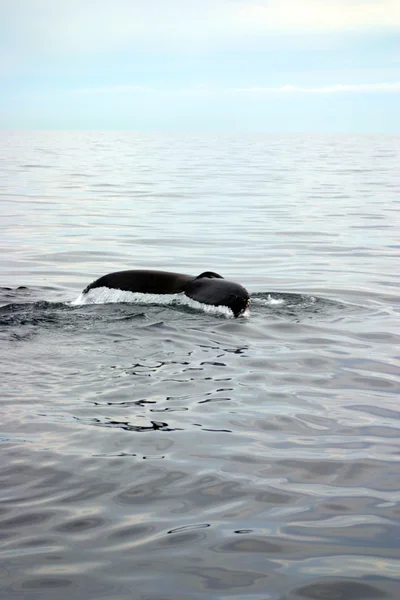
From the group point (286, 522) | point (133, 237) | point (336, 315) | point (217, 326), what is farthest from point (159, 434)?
point (133, 237)

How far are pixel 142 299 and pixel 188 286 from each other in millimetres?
745

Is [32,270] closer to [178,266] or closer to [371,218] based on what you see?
[178,266]

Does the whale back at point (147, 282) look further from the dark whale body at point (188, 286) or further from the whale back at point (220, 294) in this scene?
the whale back at point (220, 294)

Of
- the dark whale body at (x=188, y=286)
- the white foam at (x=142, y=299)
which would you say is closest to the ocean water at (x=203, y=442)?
the white foam at (x=142, y=299)

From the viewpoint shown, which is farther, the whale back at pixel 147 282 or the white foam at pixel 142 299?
the whale back at pixel 147 282

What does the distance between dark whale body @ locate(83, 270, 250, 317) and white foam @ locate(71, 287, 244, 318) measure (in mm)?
46

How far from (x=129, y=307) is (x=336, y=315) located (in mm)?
2856

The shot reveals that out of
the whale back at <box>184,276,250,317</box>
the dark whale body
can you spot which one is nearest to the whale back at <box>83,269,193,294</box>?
the dark whale body

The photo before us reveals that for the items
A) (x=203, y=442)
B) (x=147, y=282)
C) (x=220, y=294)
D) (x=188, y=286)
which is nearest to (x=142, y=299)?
(x=147, y=282)

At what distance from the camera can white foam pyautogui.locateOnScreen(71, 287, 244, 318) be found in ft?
34.3

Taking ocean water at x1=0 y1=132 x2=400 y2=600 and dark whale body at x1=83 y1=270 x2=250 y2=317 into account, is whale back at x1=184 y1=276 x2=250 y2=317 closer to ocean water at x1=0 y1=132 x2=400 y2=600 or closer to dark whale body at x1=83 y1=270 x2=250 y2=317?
dark whale body at x1=83 y1=270 x2=250 y2=317

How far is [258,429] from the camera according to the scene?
6.44 metres

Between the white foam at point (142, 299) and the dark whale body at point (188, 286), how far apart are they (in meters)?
0.05

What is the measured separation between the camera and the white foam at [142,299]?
1047 cm
